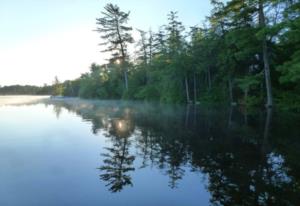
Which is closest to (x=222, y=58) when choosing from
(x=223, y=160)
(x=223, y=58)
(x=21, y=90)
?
(x=223, y=58)

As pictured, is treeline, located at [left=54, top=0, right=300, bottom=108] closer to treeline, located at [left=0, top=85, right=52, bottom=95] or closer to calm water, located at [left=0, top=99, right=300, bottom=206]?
calm water, located at [left=0, top=99, right=300, bottom=206]

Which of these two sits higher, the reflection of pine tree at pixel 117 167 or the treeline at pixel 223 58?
the treeline at pixel 223 58

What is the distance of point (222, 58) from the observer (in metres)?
24.2

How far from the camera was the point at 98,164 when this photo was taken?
5.96 m

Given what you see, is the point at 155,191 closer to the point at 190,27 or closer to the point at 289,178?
the point at 289,178

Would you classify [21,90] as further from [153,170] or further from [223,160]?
[223,160]

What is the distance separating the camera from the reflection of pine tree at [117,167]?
4.75 meters

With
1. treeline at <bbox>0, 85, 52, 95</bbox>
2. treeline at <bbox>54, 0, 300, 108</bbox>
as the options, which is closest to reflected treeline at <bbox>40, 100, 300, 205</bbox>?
treeline at <bbox>54, 0, 300, 108</bbox>

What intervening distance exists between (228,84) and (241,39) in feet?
28.5

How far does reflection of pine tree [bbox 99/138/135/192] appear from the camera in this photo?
4754mm

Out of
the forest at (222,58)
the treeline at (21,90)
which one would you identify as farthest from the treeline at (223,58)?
the treeline at (21,90)

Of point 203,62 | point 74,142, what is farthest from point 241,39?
point 74,142

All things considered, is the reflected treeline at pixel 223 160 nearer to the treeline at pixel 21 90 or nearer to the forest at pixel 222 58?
the forest at pixel 222 58

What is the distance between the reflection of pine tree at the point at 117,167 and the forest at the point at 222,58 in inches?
440
